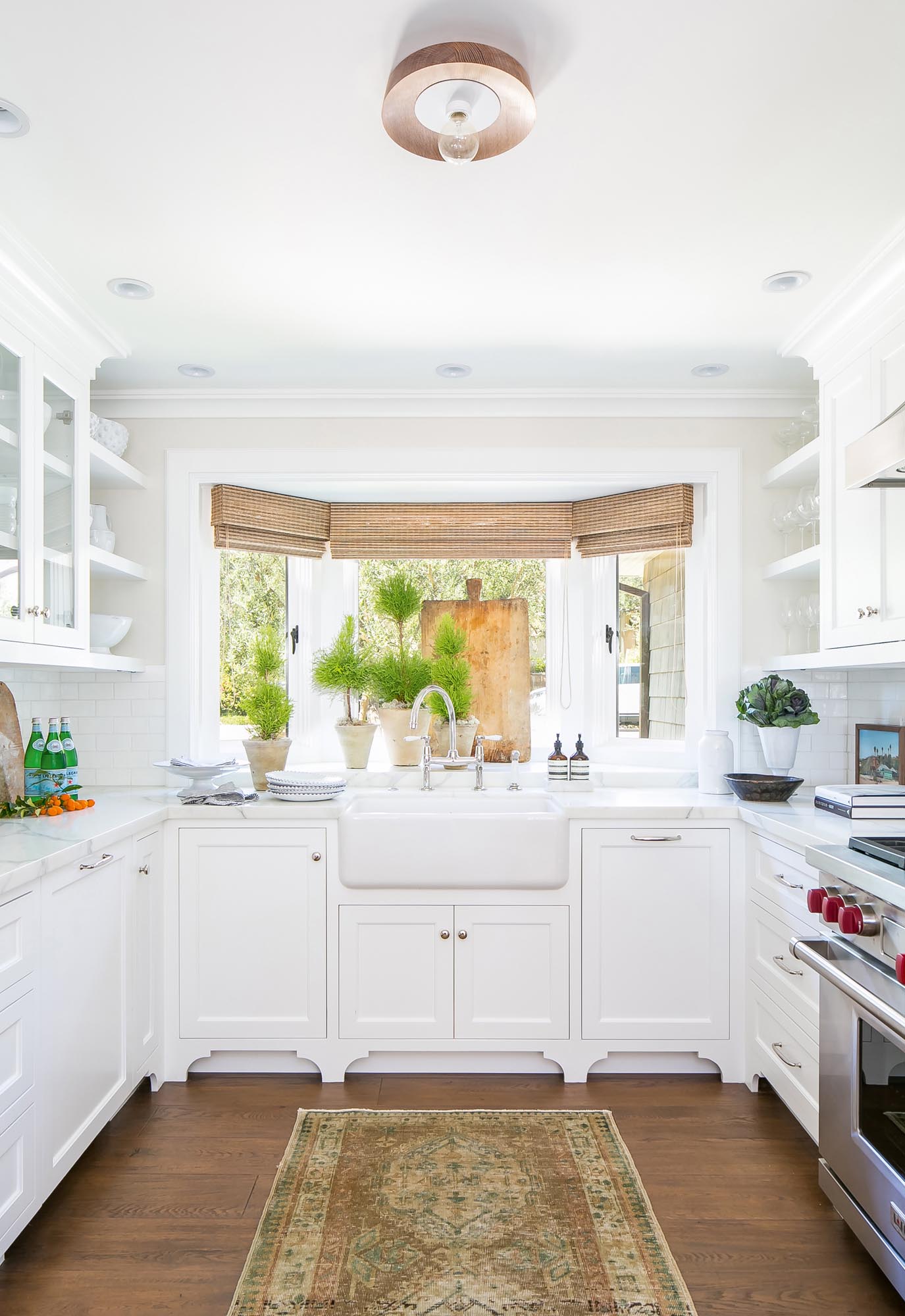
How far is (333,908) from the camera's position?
2883mm

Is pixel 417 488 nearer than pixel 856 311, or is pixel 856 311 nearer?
pixel 856 311

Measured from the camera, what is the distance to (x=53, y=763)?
2.84m

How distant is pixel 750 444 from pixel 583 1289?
2832mm

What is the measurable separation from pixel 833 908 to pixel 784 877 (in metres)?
0.68

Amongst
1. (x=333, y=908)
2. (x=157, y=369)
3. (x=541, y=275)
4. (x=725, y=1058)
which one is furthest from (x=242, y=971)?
(x=541, y=275)

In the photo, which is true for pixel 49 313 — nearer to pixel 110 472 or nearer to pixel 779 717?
pixel 110 472

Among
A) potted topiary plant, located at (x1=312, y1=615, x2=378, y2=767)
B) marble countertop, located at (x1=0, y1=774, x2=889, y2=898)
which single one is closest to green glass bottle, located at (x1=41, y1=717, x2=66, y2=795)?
marble countertop, located at (x1=0, y1=774, x2=889, y2=898)

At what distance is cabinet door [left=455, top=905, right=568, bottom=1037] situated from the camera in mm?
2873

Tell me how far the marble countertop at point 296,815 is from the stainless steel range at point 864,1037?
0.94 ft

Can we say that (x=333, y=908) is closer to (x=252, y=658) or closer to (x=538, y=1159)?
(x=538, y=1159)

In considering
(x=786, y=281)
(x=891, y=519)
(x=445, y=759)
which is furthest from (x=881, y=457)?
(x=445, y=759)

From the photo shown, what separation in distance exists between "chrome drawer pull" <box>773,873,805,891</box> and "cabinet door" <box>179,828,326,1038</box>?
56.4 inches

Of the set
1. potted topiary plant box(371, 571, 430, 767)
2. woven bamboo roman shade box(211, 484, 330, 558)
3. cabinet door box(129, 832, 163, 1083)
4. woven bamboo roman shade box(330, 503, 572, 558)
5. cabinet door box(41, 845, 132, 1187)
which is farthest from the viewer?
woven bamboo roman shade box(330, 503, 572, 558)

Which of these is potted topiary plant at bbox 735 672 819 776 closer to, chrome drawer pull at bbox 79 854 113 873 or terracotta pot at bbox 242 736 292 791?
terracotta pot at bbox 242 736 292 791
